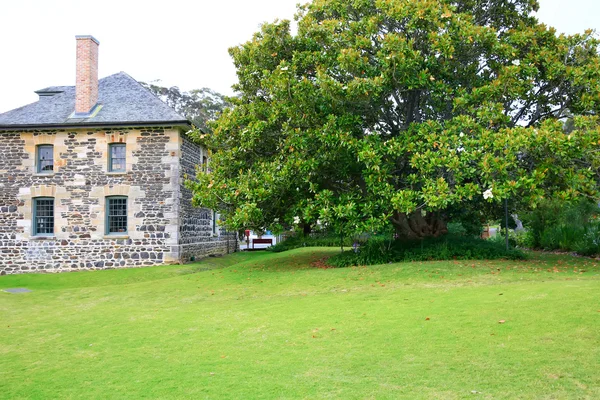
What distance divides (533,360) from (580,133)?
8.60 metres

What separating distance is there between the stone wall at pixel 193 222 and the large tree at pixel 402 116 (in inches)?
144

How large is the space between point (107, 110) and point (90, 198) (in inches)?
139

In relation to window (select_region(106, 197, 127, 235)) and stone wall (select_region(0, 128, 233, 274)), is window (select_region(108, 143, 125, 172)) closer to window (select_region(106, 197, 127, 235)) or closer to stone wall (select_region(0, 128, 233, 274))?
stone wall (select_region(0, 128, 233, 274))

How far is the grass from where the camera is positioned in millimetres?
4797

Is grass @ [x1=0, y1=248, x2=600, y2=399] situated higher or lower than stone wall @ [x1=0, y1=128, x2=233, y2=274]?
lower

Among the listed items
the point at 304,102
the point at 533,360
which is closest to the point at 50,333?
the point at 533,360

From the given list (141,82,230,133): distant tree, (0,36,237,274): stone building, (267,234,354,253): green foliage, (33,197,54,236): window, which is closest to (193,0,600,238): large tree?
(0,36,237,274): stone building

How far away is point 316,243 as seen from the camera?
91.8 feet

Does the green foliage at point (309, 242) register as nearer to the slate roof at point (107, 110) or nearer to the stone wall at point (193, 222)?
the stone wall at point (193, 222)

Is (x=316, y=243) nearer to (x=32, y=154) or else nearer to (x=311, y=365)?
(x=32, y=154)

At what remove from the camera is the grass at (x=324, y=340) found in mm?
4797

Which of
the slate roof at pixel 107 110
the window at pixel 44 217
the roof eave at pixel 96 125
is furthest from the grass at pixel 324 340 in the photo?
the slate roof at pixel 107 110

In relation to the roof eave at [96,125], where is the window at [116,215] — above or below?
below

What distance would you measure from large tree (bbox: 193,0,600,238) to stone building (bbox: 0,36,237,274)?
169 inches
